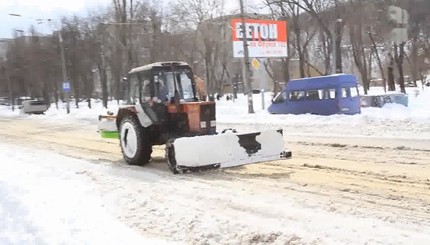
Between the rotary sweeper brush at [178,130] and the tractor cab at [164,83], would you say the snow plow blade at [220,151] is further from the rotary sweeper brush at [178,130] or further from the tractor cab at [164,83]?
the tractor cab at [164,83]

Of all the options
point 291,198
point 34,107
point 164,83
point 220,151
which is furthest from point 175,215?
point 34,107

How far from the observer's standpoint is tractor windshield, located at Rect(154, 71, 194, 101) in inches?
448

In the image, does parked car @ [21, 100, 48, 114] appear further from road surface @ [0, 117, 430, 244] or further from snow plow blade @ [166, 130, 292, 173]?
snow plow blade @ [166, 130, 292, 173]

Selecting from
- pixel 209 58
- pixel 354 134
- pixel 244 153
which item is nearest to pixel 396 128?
pixel 354 134

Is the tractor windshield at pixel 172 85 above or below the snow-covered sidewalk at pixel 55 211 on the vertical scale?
above

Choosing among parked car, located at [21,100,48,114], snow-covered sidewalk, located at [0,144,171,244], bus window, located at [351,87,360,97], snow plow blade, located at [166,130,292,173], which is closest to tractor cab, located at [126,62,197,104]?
snow plow blade, located at [166,130,292,173]

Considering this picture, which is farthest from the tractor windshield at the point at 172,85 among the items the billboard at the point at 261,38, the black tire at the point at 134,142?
the billboard at the point at 261,38

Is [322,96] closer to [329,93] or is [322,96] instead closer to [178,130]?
[329,93]

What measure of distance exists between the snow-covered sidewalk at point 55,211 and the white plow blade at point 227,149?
70.4 inches

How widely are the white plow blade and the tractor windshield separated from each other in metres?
1.82

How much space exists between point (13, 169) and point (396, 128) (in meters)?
12.0

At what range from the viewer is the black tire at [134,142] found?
11523 millimetres

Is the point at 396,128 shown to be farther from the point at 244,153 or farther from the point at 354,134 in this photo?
the point at 244,153

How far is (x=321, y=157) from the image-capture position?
11766mm
